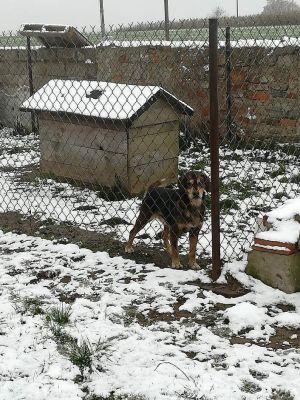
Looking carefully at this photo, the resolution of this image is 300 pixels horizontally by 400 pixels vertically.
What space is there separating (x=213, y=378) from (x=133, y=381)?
0.40 metres

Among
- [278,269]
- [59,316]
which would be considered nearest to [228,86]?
[278,269]

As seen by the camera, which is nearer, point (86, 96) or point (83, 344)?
point (83, 344)

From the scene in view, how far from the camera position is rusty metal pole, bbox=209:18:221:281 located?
3748 millimetres

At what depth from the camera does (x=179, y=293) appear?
3.93 meters

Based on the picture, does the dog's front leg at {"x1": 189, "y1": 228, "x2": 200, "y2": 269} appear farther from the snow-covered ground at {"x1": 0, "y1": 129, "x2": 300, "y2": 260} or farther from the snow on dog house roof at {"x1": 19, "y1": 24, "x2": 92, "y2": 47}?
the snow on dog house roof at {"x1": 19, "y1": 24, "x2": 92, "y2": 47}

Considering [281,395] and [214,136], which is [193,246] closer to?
[214,136]

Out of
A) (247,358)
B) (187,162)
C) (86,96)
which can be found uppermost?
(86,96)

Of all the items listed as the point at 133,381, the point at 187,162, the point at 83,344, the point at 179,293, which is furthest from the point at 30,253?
the point at 187,162

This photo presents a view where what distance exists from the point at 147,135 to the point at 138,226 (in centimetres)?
187

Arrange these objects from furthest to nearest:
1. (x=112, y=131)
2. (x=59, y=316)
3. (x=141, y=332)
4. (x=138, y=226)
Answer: (x=112, y=131), (x=138, y=226), (x=59, y=316), (x=141, y=332)

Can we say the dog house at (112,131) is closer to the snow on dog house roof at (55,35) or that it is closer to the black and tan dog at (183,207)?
the black and tan dog at (183,207)

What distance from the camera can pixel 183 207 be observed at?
14.0 ft

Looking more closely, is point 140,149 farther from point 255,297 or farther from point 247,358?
point 247,358

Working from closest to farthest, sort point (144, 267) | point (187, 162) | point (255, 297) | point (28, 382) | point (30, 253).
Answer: point (28, 382) < point (255, 297) < point (144, 267) < point (30, 253) < point (187, 162)
